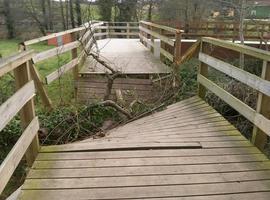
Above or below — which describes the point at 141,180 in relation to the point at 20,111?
below

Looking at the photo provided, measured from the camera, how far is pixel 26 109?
10.4 feet

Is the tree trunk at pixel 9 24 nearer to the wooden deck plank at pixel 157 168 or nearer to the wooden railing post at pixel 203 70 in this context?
the wooden railing post at pixel 203 70

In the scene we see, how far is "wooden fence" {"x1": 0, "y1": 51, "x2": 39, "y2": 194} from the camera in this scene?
2.42 meters

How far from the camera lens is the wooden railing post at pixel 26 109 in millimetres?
3037

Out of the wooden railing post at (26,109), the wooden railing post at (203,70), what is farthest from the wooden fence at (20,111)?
the wooden railing post at (203,70)

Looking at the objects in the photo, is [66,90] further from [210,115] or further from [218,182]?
[218,182]

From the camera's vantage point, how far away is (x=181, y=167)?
307 centimetres

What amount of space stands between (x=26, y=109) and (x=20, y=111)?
7cm

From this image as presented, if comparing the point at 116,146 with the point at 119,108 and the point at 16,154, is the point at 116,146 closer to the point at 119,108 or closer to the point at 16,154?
the point at 16,154

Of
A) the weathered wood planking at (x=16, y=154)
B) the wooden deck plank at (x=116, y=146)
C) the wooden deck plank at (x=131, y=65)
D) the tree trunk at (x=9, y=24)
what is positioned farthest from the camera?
the tree trunk at (x=9, y=24)

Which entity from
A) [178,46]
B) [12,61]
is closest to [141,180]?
[12,61]

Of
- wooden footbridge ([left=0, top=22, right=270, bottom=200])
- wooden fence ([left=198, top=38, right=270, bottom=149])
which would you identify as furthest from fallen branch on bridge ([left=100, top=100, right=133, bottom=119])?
wooden fence ([left=198, top=38, right=270, bottom=149])

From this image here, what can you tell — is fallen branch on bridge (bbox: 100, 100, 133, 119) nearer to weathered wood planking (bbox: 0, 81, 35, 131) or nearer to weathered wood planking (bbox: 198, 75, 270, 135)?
weathered wood planking (bbox: 198, 75, 270, 135)

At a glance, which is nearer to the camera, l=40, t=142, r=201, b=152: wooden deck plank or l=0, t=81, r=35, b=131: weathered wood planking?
l=0, t=81, r=35, b=131: weathered wood planking
